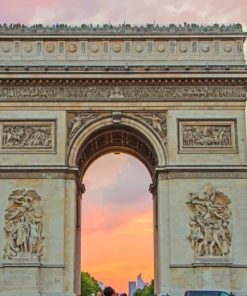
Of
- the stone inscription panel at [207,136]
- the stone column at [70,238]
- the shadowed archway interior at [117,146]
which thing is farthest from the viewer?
the shadowed archway interior at [117,146]

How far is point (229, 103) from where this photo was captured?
3206 cm

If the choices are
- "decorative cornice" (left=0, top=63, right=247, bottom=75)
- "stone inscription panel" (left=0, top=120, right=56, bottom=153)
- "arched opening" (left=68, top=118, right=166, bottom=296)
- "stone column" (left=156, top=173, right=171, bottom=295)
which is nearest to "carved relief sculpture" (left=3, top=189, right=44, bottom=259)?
"stone inscription panel" (left=0, top=120, right=56, bottom=153)

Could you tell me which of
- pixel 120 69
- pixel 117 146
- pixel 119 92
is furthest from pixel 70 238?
pixel 120 69

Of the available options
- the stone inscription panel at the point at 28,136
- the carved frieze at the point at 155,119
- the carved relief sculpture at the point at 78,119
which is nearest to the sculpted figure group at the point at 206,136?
the carved frieze at the point at 155,119

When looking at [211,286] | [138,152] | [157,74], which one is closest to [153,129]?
[157,74]

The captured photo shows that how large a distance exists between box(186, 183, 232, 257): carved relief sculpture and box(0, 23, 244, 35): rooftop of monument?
23.0ft

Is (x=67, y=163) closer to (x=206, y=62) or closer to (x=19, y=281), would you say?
(x=19, y=281)

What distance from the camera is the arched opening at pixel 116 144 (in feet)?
105

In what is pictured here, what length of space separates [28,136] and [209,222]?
8.52 meters

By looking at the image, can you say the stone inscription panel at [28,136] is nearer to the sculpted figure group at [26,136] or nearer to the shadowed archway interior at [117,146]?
the sculpted figure group at [26,136]

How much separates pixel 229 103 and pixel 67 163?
24.4 ft

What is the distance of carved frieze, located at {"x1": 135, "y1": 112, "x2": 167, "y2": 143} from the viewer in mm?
32000

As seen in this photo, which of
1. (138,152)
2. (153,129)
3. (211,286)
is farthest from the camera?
(138,152)

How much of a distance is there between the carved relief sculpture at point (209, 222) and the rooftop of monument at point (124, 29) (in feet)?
23.0
